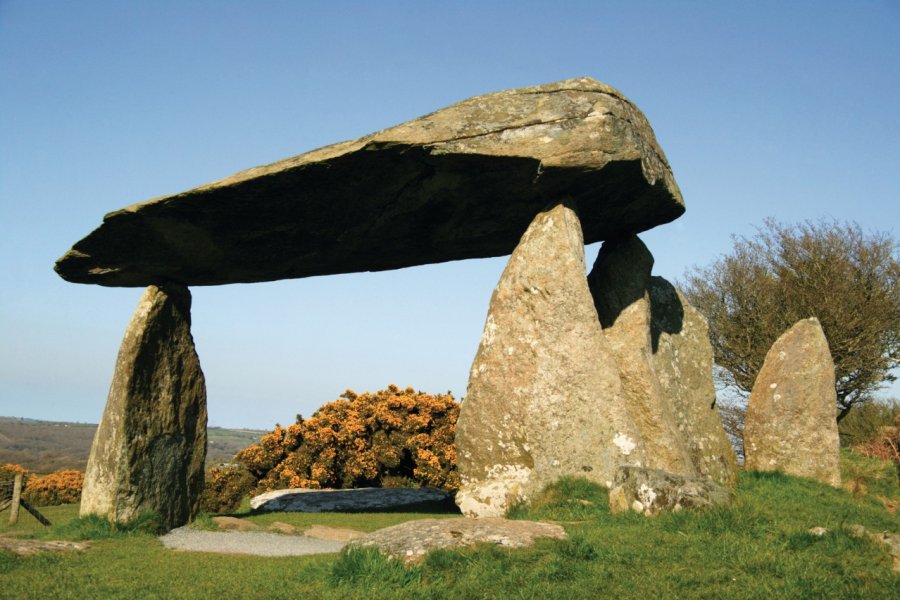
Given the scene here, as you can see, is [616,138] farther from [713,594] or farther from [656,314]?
[713,594]

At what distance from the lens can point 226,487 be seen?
19.2 metres

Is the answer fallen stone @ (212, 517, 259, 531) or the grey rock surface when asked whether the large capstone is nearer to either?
fallen stone @ (212, 517, 259, 531)

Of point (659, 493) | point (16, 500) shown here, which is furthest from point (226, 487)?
point (659, 493)

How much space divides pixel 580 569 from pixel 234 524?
799 cm

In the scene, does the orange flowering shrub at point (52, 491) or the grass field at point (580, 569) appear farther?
the orange flowering shrub at point (52, 491)

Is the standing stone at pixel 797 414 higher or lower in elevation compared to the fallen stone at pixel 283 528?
higher

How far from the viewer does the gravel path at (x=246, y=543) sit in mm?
9961

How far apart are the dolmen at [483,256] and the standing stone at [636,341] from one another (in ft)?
0.10

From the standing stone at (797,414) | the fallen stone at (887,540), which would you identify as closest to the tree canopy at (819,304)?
the standing stone at (797,414)

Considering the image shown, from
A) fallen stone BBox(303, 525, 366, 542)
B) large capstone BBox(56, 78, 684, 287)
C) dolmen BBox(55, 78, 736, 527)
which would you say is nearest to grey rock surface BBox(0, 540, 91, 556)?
dolmen BBox(55, 78, 736, 527)

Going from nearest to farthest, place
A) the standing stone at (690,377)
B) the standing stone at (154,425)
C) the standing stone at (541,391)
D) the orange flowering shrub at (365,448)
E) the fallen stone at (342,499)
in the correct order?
the standing stone at (541,391)
the standing stone at (154,425)
the standing stone at (690,377)
the fallen stone at (342,499)
the orange flowering shrub at (365,448)

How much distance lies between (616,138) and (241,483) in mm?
14844

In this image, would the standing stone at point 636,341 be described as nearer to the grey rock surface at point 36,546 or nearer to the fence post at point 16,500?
the grey rock surface at point 36,546

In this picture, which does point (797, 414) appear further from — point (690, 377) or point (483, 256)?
point (483, 256)
